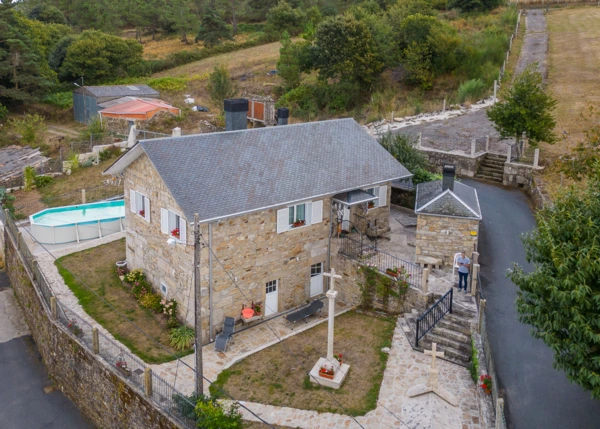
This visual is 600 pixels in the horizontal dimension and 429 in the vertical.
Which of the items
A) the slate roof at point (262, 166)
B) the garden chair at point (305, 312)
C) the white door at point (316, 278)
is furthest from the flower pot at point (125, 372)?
the white door at point (316, 278)

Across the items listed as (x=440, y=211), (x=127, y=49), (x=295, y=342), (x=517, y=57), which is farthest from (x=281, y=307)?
(x=127, y=49)

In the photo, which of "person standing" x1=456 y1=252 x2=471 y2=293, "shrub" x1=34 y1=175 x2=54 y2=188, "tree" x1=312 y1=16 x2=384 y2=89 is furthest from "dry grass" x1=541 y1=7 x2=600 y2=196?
"shrub" x1=34 y1=175 x2=54 y2=188

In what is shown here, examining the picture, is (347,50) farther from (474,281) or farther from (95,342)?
(95,342)

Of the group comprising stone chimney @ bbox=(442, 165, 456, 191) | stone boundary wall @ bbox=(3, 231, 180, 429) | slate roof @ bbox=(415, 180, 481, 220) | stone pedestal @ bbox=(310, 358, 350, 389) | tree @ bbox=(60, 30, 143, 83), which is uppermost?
tree @ bbox=(60, 30, 143, 83)

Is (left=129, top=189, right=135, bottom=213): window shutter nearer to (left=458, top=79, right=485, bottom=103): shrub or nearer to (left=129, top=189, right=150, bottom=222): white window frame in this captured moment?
(left=129, top=189, right=150, bottom=222): white window frame

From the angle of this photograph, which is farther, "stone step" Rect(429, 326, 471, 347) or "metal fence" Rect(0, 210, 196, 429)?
"stone step" Rect(429, 326, 471, 347)

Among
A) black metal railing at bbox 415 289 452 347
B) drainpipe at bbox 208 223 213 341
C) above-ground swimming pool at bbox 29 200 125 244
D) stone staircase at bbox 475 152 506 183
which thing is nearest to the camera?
black metal railing at bbox 415 289 452 347

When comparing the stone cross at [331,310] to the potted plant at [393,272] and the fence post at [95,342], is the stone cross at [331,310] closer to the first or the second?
the potted plant at [393,272]

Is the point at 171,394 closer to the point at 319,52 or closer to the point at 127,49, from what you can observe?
the point at 319,52
